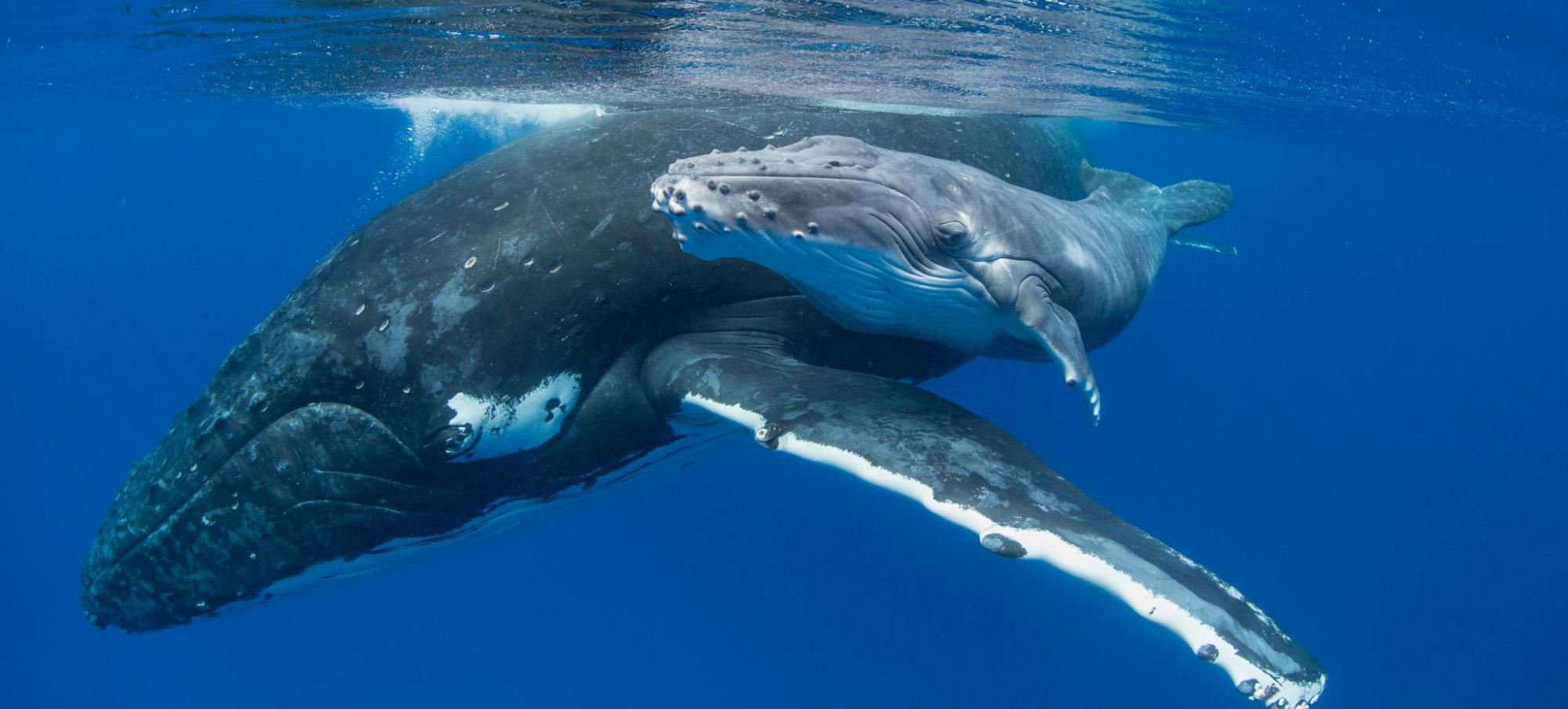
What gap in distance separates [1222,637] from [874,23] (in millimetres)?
7377

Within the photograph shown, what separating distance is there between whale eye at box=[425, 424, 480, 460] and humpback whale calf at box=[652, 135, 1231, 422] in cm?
213

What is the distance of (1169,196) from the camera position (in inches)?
352

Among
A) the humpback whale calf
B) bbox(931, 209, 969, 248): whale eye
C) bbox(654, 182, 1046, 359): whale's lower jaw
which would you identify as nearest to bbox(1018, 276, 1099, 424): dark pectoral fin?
the humpback whale calf

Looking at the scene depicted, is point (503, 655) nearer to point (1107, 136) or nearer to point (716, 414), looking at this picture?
point (716, 414)

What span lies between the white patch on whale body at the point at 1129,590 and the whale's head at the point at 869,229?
1.22 metres

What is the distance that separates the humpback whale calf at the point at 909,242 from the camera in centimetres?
385

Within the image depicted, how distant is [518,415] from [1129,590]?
12.3 ft

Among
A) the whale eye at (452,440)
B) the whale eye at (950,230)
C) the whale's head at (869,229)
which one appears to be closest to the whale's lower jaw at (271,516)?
the whale eye at (452,440)

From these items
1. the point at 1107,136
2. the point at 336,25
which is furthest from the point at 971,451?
the point at 1107,136

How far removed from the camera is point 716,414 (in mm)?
4582

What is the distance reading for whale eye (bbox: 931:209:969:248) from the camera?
14.1ft

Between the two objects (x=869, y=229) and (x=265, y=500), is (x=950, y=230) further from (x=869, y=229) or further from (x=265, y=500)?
(x=265, y=500)

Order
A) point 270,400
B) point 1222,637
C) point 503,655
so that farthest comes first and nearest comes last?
point 503,655
point 270,400
point 1222,637

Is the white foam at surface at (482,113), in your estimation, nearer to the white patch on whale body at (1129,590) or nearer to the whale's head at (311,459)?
the whale's head at (311,459)
